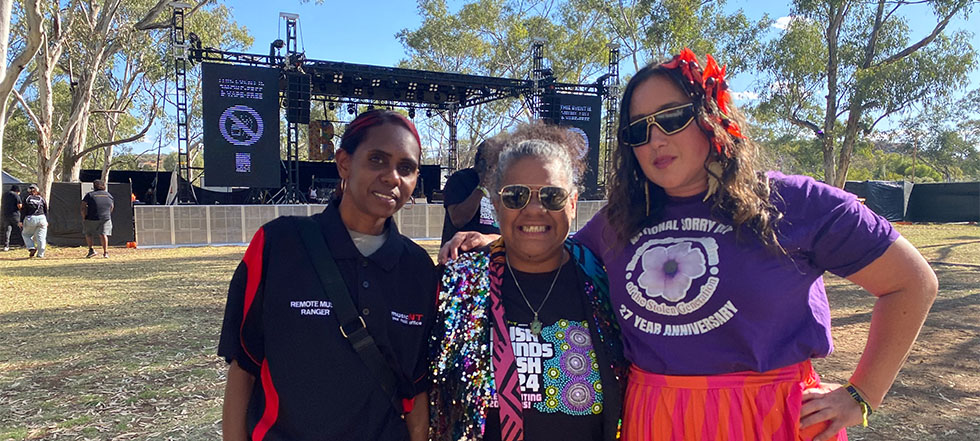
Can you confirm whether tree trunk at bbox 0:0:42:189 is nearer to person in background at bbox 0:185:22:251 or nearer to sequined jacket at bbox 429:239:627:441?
person in background at bbox 0:185:22:251

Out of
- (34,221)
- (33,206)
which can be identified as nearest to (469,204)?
(33,206)

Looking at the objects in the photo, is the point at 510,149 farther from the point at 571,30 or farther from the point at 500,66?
the point at 500,66

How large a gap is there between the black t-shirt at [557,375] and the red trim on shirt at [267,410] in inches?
23.1

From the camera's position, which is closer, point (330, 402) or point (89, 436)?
point (330, 402)

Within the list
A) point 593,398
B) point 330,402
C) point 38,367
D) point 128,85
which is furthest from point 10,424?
point 128,85

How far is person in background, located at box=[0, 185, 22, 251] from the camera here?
1270cm

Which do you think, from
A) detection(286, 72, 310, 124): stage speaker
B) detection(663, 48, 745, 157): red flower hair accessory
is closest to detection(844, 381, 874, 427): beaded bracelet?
detection(663, 48, 745, 157): red flower hair accessory

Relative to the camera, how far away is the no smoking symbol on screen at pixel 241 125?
546 inches

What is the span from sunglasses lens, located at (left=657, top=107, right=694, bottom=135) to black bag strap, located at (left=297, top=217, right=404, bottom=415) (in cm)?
99

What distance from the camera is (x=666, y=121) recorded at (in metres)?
1.56

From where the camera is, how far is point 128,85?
2508 cm

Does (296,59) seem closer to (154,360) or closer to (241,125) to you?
(241,125)

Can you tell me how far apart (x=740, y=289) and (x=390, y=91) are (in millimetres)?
19450

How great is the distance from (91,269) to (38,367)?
6426 mm
